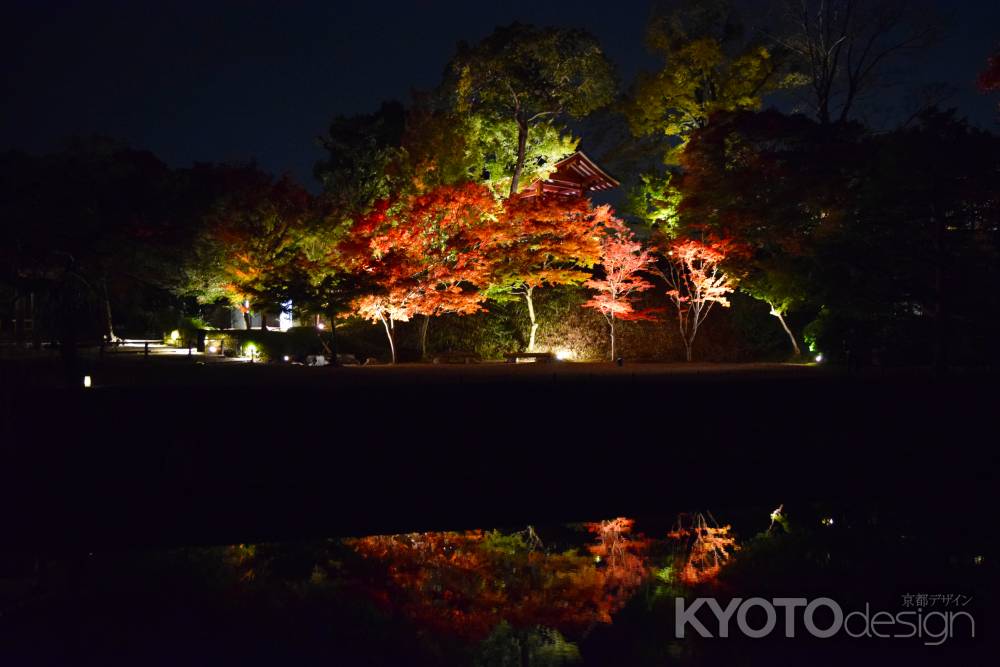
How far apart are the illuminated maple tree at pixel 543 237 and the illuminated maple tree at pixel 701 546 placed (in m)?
14.4

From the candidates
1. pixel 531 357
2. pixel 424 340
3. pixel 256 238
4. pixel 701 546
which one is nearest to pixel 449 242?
pixel 424 340

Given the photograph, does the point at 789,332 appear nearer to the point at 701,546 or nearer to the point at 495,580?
the point at 701,546

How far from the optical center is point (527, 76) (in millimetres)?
26219

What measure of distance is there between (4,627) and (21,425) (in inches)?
163

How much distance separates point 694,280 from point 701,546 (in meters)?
16.9

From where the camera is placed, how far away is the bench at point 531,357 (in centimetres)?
2530

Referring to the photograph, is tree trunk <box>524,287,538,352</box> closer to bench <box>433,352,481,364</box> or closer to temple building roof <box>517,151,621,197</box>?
bench <box>433,352,481,364</box>

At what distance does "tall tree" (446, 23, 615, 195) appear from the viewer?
25.6 meters

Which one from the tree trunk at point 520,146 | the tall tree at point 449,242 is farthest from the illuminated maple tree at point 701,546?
the tree trunk at point 520,146

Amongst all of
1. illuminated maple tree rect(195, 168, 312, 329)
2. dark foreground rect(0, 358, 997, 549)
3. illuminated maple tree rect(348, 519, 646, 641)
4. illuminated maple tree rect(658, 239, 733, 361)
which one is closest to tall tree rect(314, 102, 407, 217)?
illuminated maple tree rect(195, 168, 312, 329)

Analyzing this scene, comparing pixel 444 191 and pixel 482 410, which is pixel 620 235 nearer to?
pixel 444 191

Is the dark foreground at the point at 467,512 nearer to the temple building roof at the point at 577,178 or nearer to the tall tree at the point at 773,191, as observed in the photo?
the tall tree at the point at 773,191

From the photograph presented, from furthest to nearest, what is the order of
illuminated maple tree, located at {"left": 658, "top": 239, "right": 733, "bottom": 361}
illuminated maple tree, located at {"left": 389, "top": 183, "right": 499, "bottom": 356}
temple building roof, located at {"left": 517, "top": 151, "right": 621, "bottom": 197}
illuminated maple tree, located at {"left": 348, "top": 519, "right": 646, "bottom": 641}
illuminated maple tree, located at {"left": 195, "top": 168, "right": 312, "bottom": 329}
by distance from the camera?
1. temple building roof, located at {"left": 517, "top": 151, "right": 621, "bottom": 197}
2. illuminated maple tree, located at {"left": 658, "top": 239, "right": 733, "bottom": 361}
3. illuminated maple tree, located at {"left": 195, "top": 168, "right": 312, "bottom": 329}
4. illuminated maple tree, located at {"left": 389, "top": 183, "right": 499, "bottom": 356}
5. illuminated maple tree, located at {"left": 348, "top": 519, "right": 646, "bottom": 641}

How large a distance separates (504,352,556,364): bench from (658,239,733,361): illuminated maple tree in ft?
14.9
